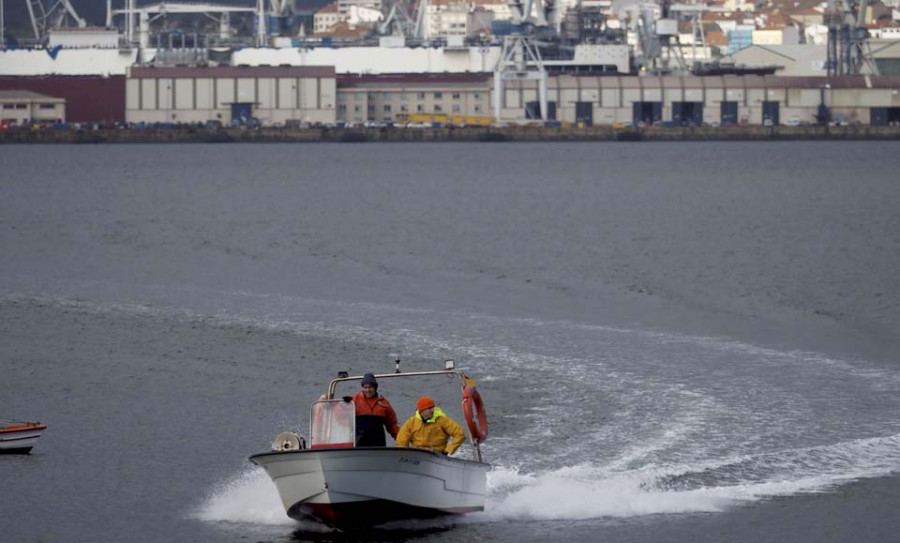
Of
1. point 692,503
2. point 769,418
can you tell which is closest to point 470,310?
point 769,418

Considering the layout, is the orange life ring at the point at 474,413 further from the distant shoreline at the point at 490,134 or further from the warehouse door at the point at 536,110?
the warehouse door at the point at 536,110

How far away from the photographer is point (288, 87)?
493ft

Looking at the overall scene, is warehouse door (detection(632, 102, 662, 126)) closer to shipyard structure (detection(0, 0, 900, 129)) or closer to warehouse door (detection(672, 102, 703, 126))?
shipyard structure (detection(0, 0, 900, 129))

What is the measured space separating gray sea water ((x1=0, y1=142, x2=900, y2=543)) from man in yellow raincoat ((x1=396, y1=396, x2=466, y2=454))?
4.00 ft

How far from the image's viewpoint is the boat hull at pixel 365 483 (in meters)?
18.6

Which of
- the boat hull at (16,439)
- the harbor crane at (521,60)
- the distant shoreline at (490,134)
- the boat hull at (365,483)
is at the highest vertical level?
the harbor crane at (521,60)

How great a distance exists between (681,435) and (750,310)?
14723 mm

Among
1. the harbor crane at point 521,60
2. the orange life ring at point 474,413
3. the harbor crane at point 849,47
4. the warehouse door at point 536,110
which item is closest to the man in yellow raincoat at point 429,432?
the orange life ring at point 474,413

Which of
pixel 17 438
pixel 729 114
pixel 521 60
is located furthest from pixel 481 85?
pixel 17 438

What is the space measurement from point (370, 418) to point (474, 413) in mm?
1358

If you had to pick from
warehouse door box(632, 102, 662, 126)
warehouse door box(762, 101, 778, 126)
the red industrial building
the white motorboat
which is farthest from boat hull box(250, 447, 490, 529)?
the red industrial building

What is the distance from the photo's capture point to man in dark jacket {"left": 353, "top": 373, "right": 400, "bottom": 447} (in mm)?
18984

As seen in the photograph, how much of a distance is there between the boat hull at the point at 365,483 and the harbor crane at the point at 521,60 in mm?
127306

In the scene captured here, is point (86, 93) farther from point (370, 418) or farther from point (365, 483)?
point (365, 483)
